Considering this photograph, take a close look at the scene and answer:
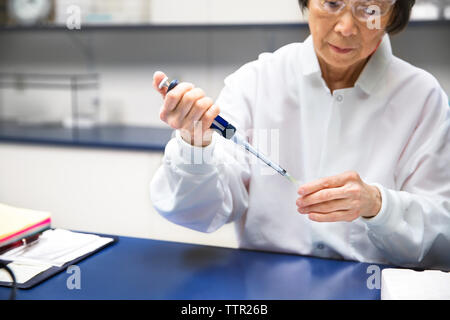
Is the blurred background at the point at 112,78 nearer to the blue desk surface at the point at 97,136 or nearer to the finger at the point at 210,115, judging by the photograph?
the blue desk surface at the point at 97,136

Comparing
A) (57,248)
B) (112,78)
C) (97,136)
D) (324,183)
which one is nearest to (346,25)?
(324,183)

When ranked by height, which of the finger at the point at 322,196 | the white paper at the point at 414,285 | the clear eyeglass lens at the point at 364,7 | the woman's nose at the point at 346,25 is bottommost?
the white paper at the point at 414,285

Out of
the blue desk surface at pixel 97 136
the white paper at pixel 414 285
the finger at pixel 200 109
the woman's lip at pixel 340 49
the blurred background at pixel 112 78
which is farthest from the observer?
the blue desk surface at pixel 97 136

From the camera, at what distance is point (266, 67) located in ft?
3.18

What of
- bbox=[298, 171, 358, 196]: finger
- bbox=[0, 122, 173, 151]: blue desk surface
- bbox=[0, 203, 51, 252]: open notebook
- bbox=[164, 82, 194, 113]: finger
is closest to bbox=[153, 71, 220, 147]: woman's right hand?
bbox=[164, 82, 194, 113]: finger

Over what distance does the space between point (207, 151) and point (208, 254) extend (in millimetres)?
172

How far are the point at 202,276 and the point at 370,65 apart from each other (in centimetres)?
49

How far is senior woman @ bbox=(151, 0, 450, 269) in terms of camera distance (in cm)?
80

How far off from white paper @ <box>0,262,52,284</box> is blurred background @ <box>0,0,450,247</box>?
27 cm

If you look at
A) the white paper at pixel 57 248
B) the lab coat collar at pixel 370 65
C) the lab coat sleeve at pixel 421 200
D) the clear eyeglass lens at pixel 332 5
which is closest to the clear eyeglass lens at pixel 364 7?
→ the clear eyeglass lens at pixel 332 5

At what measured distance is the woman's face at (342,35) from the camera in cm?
77

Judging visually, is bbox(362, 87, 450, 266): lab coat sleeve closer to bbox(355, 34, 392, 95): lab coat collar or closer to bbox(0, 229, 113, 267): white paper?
bbox(355, 34, 392, 95): lab coat collar
